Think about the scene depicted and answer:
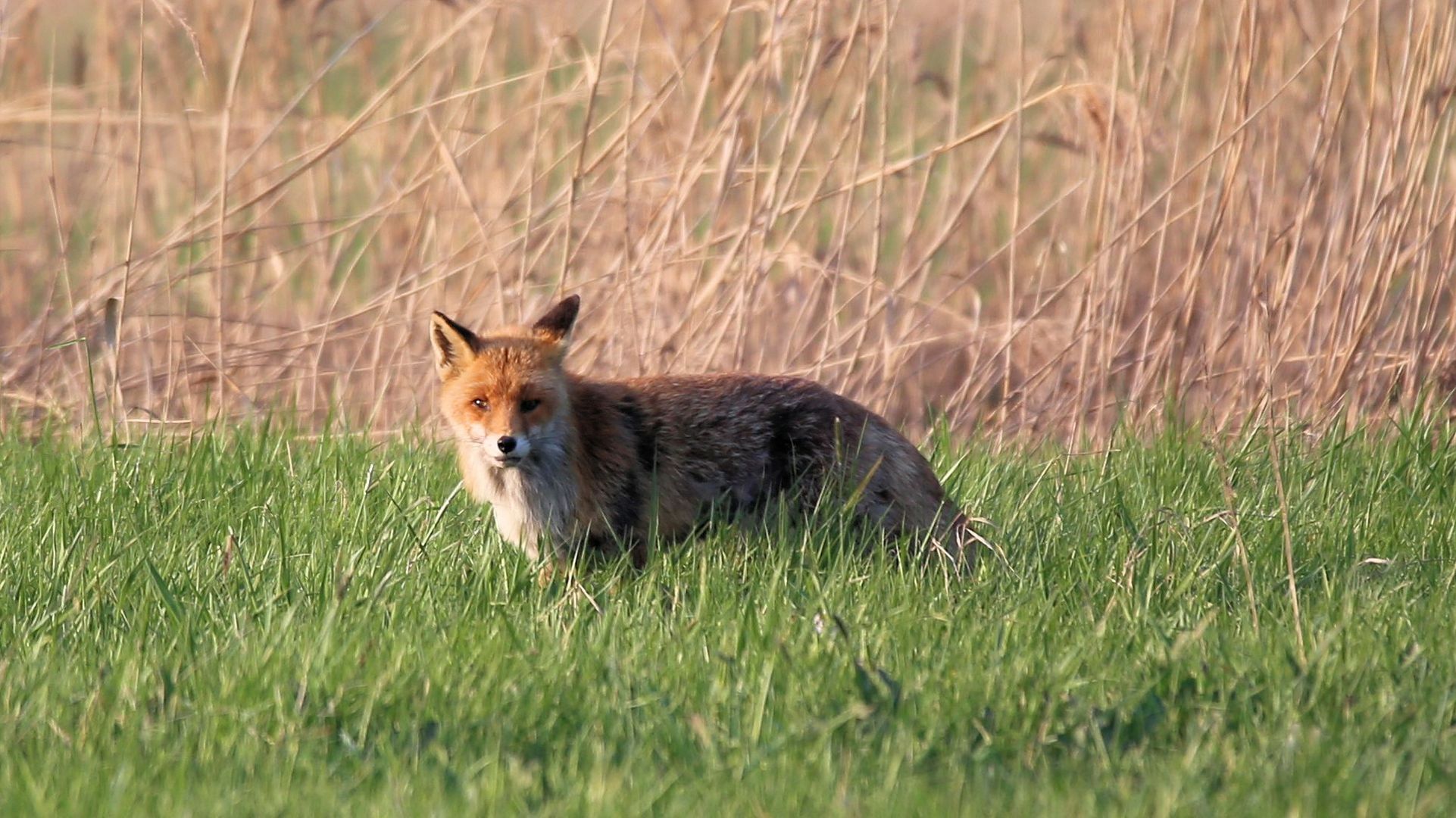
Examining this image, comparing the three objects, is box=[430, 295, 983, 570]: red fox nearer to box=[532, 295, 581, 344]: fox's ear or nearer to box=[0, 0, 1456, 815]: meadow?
box=[532, 295, 581, 344]: fox's ear

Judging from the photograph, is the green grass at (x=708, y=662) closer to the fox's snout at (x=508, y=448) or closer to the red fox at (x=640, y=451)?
the red fox at (x=640, y=451)

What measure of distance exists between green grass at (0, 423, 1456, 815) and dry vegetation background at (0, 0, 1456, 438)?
1.50 metres

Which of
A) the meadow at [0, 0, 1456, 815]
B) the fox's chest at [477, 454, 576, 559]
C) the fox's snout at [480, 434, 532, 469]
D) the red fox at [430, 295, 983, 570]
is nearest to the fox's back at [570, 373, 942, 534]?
the red fox at [430, 295, 983, 570]

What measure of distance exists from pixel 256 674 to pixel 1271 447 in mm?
3118

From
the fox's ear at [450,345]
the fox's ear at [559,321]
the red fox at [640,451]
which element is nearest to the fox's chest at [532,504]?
the red fox at [640,451]

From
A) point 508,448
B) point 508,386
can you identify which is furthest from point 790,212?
point 508,448

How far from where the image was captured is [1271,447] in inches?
195

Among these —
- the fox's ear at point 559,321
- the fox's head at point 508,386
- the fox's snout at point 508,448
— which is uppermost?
the fox's ear at point 559,321

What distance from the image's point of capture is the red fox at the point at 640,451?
518cm

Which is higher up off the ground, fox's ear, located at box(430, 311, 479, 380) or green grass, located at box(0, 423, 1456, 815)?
fox's ear, located at box(430, 311, 479, 380)

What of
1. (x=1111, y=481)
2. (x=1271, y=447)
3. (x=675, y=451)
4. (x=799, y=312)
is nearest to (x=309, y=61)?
(x=799, y=312)

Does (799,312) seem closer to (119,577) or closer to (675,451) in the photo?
(675,451)

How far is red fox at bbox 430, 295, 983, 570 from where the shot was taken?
5.18m

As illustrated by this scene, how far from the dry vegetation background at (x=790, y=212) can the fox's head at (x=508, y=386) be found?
1400 millimetres
